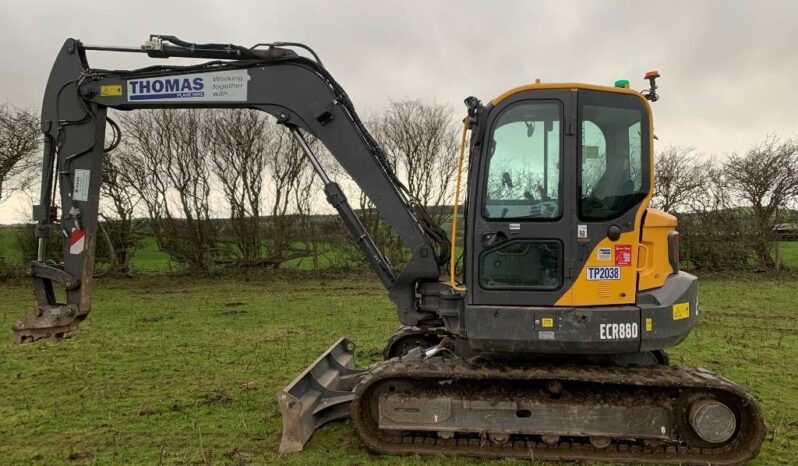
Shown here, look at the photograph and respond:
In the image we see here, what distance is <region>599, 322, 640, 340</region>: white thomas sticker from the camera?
4.71 meters

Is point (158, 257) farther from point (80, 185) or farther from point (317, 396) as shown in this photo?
point (317, 396)

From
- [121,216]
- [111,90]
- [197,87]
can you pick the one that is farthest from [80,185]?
[121,216]

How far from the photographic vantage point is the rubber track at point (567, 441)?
4605 millimetres

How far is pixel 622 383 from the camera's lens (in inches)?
185

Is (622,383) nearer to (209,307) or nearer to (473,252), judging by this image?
(473,252)

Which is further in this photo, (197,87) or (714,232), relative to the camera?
(714,232)

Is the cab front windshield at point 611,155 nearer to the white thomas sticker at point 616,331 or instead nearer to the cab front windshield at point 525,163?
the cab front windshield at point 525,163

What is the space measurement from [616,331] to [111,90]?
5432 mm

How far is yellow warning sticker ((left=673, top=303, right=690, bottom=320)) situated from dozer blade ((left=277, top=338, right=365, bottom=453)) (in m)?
3.14

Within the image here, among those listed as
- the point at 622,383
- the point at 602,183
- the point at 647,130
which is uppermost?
the point at 647,130

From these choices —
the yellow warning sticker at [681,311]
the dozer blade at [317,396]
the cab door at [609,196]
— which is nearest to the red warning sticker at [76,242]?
the dozer blade at [317,396]

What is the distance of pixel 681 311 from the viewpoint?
16.2 feet

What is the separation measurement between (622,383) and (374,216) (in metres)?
15.1

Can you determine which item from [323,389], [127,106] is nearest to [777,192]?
[323,389]
